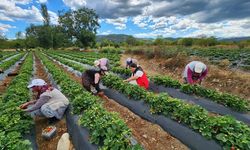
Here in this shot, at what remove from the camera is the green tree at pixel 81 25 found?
51.4 meters

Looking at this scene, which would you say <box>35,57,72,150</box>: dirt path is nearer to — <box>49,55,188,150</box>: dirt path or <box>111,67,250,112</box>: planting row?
<box>49,55,188,150</box>: dirt path

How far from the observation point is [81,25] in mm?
53125

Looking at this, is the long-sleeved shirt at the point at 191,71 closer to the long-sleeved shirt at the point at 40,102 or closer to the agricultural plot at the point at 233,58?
the long-sleeved shirt at the point at 40,102

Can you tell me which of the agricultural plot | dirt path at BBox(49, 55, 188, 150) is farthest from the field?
the agricultural plot

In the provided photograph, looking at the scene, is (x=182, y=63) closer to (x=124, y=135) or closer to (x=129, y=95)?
(x=129, y=95)

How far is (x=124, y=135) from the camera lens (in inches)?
139

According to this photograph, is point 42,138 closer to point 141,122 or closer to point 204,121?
point 141,122

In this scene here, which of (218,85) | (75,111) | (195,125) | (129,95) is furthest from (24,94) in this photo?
(218,85)

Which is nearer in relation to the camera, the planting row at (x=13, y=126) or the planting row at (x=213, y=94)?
the planting row at (x=13, y=126)

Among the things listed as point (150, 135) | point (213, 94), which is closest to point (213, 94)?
point (213, 94)

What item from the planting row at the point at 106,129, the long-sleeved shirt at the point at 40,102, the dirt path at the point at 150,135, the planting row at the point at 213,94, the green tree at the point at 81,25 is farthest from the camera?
the green tree at the point at 81,25

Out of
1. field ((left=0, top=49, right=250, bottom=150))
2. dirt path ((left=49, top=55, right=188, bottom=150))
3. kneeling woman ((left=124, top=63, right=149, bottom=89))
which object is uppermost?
kneeling woman ((left=124, top=63, right=149, bottom=89))

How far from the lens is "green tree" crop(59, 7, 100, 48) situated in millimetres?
51438

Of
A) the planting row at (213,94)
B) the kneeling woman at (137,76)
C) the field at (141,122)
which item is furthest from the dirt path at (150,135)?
the planting row at (213,94)
